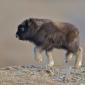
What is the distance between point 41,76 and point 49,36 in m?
1.78

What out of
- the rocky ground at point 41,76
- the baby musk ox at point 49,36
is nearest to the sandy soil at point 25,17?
the baby musk ox at point 49,36

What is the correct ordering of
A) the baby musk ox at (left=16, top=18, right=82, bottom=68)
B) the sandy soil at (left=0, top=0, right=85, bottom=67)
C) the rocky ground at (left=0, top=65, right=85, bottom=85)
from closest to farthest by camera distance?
the rocky ground at (left=0, top=65, right=85, bottom=85) < the baby musk ox at (left=16, top=18, right=82, bottom=68) < the sandy soil at (left=0, top=0, right=85, bottom=67)

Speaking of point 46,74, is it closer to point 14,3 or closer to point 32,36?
point 32,36

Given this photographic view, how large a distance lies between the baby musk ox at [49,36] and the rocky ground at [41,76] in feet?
1.96

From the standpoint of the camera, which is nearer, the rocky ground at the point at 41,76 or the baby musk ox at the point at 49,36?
the rocky ground at the point at 41,76

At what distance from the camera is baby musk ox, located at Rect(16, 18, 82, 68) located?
43.2 ft

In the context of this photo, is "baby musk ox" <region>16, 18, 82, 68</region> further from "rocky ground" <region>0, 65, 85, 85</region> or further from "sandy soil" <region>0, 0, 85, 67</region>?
"sandy soil" <region>0, 0, 85, 67</region>

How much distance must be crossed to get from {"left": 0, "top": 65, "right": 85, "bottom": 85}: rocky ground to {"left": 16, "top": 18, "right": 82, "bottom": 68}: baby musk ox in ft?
1.96

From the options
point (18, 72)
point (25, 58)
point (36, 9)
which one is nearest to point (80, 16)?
point (36, 9)

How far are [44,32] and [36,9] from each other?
618 inches

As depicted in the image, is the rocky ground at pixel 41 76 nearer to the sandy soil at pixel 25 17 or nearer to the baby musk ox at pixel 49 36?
the baby musk ox at pixel 49 36

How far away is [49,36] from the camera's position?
13148mm

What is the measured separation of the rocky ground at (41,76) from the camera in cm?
1093

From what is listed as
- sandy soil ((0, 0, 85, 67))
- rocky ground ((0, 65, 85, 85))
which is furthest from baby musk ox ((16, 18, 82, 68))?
sandy soil ((0, 0, 85, 67))
